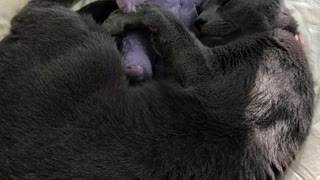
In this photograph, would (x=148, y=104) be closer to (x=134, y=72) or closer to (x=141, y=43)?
(x=134, y=72)

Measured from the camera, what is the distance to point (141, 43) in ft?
5.14

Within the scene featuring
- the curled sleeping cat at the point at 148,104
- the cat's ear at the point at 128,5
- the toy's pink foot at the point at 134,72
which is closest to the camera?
the curled sleeping cat at the point at 148,104

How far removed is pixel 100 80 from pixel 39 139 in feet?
0.84

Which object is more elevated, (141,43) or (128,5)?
(128,5)

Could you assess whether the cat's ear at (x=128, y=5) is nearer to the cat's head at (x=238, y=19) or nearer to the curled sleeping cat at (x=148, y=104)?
the curled sleeping cat at (x=148, y=104)

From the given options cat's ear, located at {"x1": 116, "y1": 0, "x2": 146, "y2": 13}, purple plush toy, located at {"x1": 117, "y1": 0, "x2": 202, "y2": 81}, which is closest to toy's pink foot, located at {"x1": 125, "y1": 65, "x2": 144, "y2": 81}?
purple plush toy, located at {"x1": 117, "y1": 0, "x2": 202, "y2": 81}

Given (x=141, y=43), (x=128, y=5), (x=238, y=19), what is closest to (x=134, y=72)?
(x=141, y=43)

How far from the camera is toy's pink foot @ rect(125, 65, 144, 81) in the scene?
1466mm

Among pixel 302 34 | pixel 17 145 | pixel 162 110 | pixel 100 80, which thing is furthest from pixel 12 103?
pixel 302 34

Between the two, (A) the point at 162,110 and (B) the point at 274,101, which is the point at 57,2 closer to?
(A) the point at 162,110

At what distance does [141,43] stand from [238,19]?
1.24 feet

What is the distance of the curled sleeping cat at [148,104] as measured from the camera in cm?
119

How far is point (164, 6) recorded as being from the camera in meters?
1.70

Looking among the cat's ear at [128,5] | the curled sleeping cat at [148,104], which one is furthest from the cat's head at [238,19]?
the cat's ear at [128,5]
